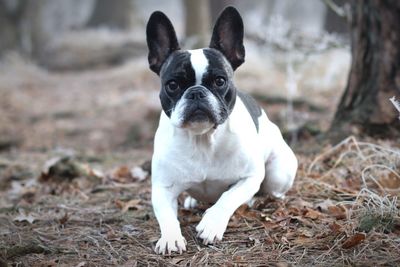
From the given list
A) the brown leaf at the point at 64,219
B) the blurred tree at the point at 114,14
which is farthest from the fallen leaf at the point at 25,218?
the blurred tree at the point at 114,14

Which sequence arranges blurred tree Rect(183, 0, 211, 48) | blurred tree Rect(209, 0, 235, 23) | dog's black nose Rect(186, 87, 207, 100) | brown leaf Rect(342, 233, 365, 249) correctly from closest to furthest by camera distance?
brown leaf Rect(342, 233, 365, 249) → dog's black nose Rect(186, 87, 207, 100) → blurred tree Rect(183, 0, 211, 48) → blurred tree Rect(209, 0, 235, 23)

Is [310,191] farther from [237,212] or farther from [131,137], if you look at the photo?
[131,137]

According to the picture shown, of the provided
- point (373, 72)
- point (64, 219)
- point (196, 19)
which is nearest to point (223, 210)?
point (64, 219)

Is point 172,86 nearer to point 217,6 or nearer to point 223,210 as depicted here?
point 223,210

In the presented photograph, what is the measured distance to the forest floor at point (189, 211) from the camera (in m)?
2.94

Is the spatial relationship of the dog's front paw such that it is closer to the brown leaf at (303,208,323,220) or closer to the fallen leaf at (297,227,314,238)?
the fallen leaf at (297,227,314,238)

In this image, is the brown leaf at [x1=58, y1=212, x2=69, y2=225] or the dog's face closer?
the dog's face

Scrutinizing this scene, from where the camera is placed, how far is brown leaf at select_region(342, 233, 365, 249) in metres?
2.85

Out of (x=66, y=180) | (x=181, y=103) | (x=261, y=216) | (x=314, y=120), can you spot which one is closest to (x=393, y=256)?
(x=261, y=216)

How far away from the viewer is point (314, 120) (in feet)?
24.8

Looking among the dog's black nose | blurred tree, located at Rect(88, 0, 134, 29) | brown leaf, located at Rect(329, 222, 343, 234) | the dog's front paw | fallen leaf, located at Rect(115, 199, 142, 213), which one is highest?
the dog's black nose

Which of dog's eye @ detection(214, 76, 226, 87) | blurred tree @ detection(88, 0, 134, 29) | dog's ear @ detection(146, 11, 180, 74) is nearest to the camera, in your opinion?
dog's eye @ detection(214, 76, 226, 87)

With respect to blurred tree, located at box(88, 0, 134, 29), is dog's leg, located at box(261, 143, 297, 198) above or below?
above

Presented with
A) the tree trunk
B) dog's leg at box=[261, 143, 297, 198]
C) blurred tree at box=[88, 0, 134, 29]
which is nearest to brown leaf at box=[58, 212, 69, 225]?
dog's leg at box=[261, 143, 297, 198]
